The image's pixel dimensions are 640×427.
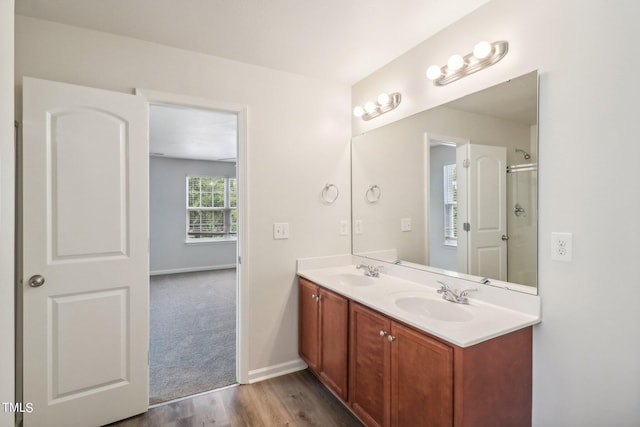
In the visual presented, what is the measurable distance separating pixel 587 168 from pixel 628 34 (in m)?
0.51

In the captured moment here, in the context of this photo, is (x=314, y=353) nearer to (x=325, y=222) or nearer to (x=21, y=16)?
(x=325, y=222)

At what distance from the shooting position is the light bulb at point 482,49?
1.57 meters

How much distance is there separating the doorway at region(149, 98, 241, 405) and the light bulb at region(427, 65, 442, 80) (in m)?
1.37

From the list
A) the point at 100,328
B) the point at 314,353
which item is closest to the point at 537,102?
the point at 314,353

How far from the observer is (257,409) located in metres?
2.01

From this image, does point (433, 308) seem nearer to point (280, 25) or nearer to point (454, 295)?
point (454, 295)

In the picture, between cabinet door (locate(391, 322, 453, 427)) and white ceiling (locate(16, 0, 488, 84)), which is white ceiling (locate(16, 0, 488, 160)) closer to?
white ceiling (locate(16, 0, 488, 84))

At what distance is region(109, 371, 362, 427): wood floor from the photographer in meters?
1.89

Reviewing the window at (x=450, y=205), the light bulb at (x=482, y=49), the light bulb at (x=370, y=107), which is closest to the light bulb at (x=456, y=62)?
the light bulb at (x=482, y=49)

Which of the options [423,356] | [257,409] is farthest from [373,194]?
[257,409]

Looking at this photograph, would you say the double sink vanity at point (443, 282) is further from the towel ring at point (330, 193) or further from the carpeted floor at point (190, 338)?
the carpeted floor at point (190, 338)

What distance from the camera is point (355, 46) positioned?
208cm

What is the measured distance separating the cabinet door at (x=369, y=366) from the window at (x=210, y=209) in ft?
16.5

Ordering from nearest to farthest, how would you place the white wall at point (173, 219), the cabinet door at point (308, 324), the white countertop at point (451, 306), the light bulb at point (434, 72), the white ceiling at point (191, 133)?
the white countertop at point (451, 306)
the light bulb at point (434, 72)
the cabinet door at point (308, 324)
the white ceiling at point (191, 133)
the white wall at point (173, 219)
